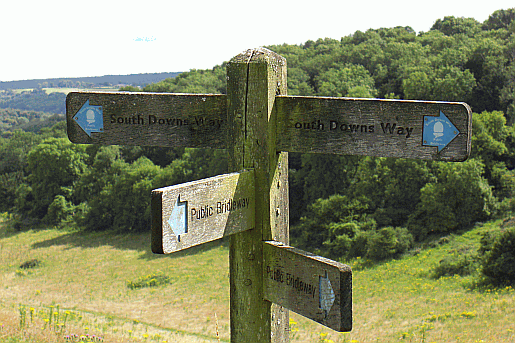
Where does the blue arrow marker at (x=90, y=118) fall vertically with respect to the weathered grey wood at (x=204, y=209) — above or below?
above

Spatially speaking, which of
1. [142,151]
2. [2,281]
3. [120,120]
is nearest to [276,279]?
[120,120]

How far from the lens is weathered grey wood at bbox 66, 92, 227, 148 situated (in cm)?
277

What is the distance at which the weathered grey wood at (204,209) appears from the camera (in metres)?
2.10

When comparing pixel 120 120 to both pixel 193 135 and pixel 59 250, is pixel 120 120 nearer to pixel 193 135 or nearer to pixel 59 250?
pixel 193 135

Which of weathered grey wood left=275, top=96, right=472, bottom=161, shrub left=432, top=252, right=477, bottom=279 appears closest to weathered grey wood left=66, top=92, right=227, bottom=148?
weathered grey wood left=275, top=96, right=472, bottom=161

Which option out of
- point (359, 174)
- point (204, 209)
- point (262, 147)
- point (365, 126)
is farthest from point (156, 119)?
point (359, 174)

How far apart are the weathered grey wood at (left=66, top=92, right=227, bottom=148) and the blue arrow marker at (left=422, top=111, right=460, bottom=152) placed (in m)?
0.97

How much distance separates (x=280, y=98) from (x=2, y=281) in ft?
110

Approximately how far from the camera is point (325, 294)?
2.34 metres

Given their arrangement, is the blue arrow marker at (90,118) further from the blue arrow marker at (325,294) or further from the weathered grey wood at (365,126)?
the blue arrow marker at (325,294)

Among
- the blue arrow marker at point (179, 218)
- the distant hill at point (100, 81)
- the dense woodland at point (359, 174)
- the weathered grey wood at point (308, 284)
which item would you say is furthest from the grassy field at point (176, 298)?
the distant hill at point (100, 81)

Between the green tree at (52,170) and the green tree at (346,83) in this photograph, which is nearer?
the green tree at (346,83)

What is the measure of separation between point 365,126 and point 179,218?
0.92 metres

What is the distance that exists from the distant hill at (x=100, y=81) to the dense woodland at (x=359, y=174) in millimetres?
6385
